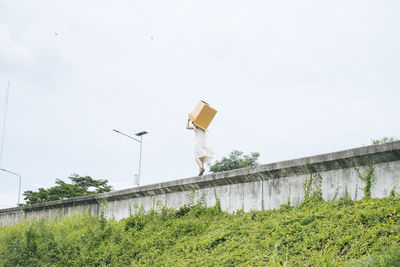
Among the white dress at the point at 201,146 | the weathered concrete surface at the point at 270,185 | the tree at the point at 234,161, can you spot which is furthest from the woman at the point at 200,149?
the tree at the point at 234,161

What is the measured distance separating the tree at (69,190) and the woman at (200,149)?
40830 mm

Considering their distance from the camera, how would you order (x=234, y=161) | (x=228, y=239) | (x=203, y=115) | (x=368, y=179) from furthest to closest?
(x=234, y=161), (x=203, y=115), (x=228, y=239), (x=368, y=179)

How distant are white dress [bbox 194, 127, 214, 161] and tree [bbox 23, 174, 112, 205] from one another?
40.8 meters

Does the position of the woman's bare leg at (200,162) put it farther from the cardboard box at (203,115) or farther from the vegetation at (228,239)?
the vegetation at (228,239)

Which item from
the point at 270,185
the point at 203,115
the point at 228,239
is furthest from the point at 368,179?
the point at 203,115

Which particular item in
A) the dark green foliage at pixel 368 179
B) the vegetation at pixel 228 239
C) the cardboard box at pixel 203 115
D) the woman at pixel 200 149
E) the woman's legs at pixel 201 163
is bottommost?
the vegetation at pixel 228 239

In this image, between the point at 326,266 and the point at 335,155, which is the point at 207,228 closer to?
the point at 335,155

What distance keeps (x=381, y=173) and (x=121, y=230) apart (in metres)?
5.75

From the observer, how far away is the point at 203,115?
11.4 m

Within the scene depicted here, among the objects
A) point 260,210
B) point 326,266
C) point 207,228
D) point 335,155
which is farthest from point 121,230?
point 326,266

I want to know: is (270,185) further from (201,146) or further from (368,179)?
(201,146)

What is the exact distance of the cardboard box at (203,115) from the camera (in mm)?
11305

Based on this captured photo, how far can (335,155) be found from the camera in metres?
7.60

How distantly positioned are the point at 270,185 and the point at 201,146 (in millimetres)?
2979
